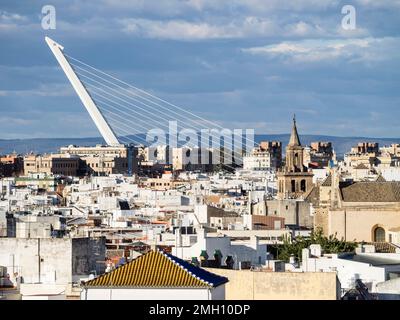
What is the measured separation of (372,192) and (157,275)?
31.5m

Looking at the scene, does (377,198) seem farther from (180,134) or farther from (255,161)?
(255,161)

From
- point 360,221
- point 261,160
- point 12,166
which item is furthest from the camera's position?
point 261,160

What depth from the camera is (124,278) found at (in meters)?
16.8

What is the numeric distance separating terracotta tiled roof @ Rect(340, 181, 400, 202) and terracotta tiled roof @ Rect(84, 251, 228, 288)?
30.4m

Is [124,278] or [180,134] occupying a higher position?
[180,134]

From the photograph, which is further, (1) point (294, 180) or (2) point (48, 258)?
(1) point (294, 180)

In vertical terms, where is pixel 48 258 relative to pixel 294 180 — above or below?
below

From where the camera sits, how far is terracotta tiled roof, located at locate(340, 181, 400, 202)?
4756cm

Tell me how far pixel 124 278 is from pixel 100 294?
31 cm

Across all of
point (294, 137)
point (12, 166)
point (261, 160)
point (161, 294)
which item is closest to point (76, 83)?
point (12, 166)

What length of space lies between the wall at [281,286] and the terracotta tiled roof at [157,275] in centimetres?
118

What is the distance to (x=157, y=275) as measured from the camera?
1666 centimetres

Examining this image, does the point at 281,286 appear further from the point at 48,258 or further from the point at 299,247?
the point at 299,247

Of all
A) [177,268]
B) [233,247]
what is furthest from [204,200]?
[177,268]
